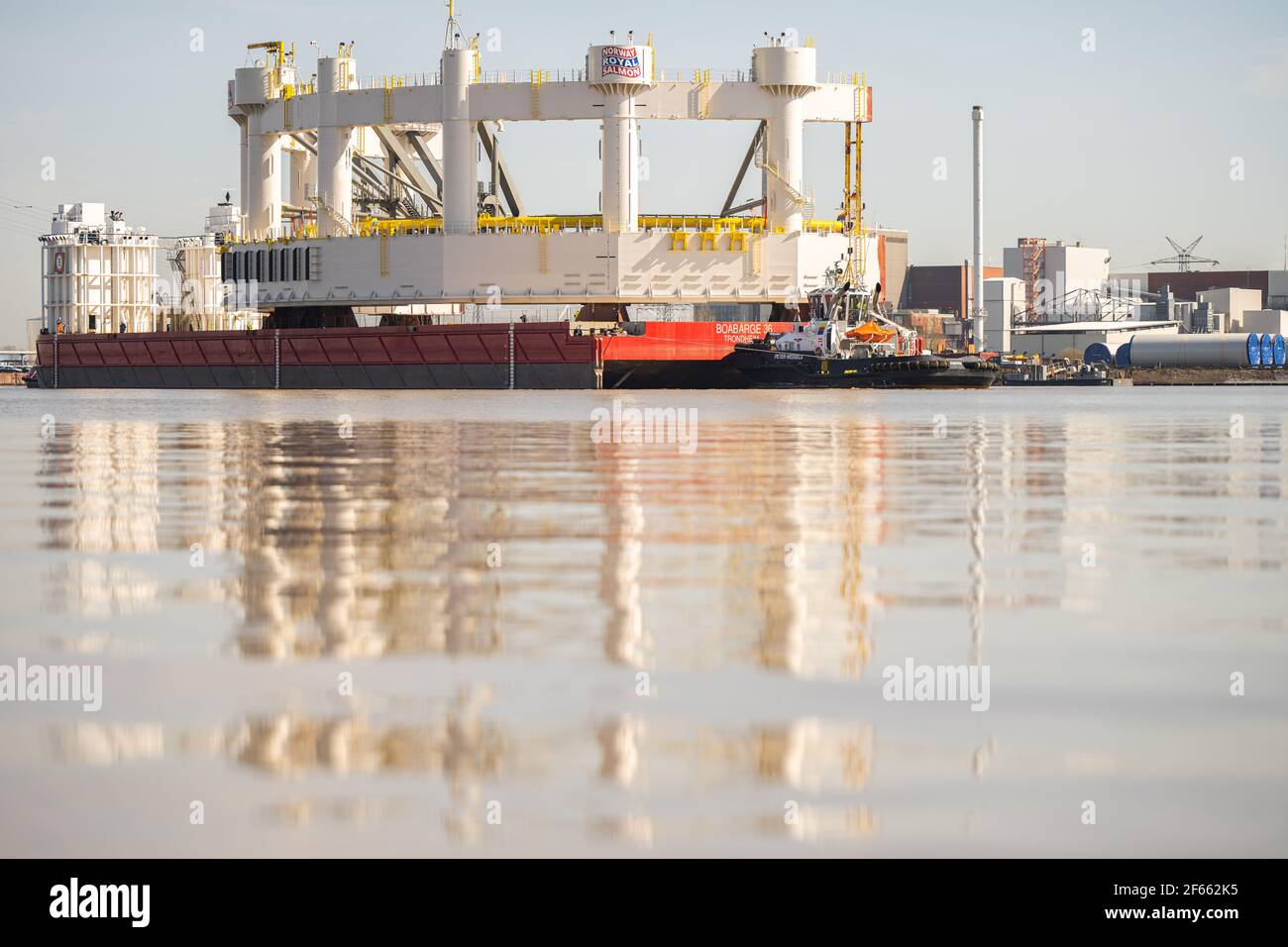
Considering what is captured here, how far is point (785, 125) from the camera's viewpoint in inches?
3524

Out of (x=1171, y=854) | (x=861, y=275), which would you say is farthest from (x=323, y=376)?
(x=1171, y=854)

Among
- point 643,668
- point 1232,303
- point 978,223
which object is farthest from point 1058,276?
point 643,668

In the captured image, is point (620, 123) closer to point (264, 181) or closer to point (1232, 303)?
point (264, 181)

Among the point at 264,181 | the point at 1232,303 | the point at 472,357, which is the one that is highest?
the point at 264,181

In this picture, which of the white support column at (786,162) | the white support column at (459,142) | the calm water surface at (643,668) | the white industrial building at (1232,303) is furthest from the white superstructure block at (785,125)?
the white industrial building at (1232,303)

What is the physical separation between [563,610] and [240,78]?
96129mm

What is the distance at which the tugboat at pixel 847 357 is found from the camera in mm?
80625

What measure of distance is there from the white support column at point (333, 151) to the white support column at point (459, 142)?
658 centimetres

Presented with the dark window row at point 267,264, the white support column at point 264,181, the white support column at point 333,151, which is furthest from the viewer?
the white support column at point 264,181

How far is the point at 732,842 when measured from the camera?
204 inches

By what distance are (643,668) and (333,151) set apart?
294ft

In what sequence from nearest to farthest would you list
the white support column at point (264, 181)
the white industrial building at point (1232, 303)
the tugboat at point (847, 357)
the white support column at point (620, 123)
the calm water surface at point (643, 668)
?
the calm water surface at point (643, 668)
the tugboat at point (847, 357)
the white support column at point (620, 123)
the white support column at point (264, 181)
the white industrial building at point (1232, 303)

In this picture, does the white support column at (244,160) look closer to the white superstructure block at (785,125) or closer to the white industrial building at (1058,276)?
the white superstructure block at (785,125)
